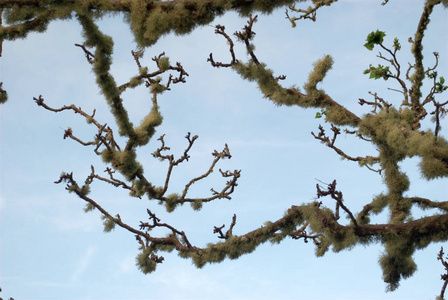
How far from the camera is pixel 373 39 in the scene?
708 centimetres

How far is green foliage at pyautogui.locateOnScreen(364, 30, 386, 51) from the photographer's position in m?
7.02

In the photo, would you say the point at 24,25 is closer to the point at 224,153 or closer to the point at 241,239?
the point at 224,153

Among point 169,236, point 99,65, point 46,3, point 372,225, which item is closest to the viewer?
point 46,3

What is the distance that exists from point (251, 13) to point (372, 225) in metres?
2.63

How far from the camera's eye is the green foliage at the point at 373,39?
276 inches

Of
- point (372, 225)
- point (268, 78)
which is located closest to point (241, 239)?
point (372, 225)

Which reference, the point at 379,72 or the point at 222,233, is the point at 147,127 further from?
the point at 379,72

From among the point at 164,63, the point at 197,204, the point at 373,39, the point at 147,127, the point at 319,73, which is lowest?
the point at 197,204

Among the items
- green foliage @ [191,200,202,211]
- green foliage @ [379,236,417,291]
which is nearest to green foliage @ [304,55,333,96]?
green foliage @ [191,200,202,211]

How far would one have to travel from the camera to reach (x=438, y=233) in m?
5.76

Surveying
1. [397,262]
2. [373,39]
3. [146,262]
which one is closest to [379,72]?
[373,39]

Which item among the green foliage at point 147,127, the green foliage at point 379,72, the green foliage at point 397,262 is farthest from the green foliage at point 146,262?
the green foliage at point 379,72

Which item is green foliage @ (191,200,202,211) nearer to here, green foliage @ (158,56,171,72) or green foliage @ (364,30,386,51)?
green foliage @ (158,56,171,72)

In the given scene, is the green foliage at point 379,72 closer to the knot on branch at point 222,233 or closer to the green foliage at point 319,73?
the green foliage at point 319,73
